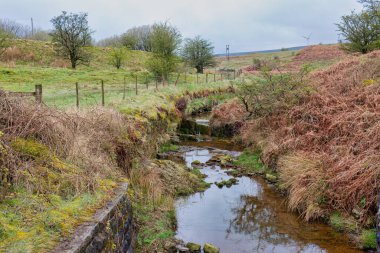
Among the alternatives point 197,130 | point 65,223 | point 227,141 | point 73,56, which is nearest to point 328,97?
point 227,141

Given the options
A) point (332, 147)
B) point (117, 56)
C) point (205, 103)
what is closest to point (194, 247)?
point (332, 147)

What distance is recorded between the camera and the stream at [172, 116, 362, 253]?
8633 millimetres

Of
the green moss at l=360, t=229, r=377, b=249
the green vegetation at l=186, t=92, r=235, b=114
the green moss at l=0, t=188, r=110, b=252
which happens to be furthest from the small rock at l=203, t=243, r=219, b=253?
the green vegetation at l=186, t=92, r=235, b=114

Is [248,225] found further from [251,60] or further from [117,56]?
[251,60]

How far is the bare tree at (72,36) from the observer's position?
43.4 metres

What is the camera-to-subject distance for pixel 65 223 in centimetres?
504

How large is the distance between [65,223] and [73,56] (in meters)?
41.8

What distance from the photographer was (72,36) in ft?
143

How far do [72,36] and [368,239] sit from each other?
136 feet

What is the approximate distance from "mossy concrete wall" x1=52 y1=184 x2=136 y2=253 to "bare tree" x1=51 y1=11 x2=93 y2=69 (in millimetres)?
38937

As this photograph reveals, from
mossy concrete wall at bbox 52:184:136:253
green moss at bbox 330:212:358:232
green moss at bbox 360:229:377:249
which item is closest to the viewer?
mossy concrete wall at bbox 52:184:136:253

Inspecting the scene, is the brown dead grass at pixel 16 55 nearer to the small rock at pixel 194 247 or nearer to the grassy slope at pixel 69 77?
the grassy slope at pixel 69 77

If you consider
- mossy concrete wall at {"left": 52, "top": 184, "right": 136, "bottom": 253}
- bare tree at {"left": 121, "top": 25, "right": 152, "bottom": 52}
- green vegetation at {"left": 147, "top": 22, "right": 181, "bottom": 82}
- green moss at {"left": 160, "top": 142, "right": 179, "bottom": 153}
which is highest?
bare tree at {"left": 121, "top": 25, "right": 152, "bottom": 52}

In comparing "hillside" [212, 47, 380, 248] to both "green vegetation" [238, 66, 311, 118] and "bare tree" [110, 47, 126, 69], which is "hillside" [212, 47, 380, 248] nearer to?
"green vegetation" [238, 66, 311, 118]
